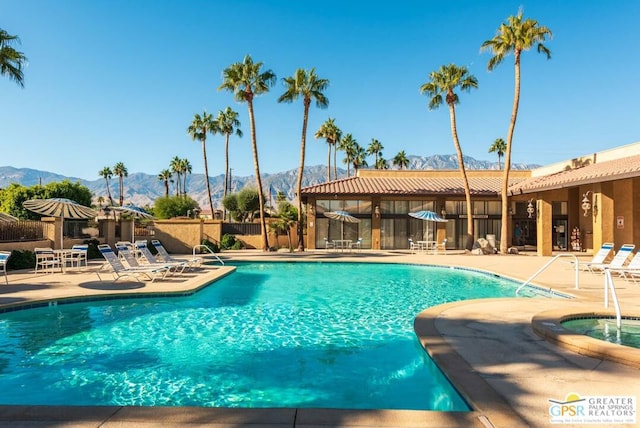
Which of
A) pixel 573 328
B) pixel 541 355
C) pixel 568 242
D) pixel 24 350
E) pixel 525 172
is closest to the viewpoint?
pixel 541 355

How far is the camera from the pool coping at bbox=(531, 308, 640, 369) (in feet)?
16.6

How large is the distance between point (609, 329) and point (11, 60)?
2088 cm

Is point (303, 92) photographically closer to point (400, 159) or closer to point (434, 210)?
point (434, 210)

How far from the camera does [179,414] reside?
12.2ft

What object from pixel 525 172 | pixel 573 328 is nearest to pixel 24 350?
pixel 573 328

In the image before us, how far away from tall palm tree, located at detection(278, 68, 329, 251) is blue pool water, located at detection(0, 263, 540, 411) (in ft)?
49.1

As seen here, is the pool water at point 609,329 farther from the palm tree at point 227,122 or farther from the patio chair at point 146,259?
the palm tree at point 227,122

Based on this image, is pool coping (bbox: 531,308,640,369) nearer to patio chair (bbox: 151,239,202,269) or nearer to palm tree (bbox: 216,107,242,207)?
patio chair (bbox: 151,239,202,269)

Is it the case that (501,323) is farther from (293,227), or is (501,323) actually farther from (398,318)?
(293,227)

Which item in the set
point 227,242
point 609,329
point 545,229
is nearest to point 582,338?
point 609,329

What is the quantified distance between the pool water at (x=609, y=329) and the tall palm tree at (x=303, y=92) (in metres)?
19.3

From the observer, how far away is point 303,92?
84.7 ft

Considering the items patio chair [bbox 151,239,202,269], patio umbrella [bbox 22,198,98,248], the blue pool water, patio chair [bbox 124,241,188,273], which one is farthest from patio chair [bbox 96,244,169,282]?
patio umbrella [bbox 22,198,98,248]

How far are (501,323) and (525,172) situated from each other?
2888 cm
